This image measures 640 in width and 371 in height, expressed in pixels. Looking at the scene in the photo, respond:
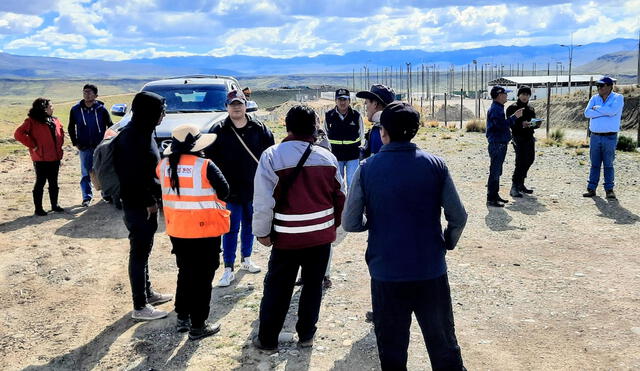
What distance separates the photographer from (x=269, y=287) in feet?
13.7

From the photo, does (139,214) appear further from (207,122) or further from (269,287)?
(207,122)

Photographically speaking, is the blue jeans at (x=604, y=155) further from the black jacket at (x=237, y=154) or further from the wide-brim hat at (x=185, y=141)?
the wide-brim hat at (x=185, y=141)

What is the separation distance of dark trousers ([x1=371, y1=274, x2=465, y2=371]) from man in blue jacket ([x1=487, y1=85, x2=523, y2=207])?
A: 236 inches

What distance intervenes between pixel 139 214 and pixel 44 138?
4915 mm

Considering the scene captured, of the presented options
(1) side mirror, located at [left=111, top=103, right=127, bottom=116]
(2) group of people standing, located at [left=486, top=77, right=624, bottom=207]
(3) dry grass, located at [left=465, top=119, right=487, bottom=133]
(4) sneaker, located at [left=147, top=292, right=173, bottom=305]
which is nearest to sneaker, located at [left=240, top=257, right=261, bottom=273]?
(4) sneaker, located at [left=147, top=292, right=173, bottom=305]

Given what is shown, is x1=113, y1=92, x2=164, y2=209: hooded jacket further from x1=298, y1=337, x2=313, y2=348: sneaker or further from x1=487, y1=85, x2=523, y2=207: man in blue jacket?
x1=487, y1=85, x2=523, y2=207: man in blue jacket

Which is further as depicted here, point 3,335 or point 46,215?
point 46,215

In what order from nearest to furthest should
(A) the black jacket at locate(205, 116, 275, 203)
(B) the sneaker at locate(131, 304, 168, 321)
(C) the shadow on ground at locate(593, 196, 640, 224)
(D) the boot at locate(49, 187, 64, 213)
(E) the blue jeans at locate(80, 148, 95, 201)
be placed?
(B) the sneaker at locate(131, 304, 168, 321), (A) the black jacket at locate(205, 116, 275, 203), (C) the shadow on ground at locate(593, 196, 640, 224), (D) the boot at locate(49, 187, 64, 213), (E) the blue jeans at locate(80, 148, 95, 201)

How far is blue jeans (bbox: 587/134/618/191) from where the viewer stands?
8.88m

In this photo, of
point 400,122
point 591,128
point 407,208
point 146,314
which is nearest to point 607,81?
point 591,128

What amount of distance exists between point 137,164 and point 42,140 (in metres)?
5.04

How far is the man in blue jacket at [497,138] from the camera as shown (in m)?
8.66

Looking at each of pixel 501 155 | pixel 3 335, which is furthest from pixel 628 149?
pixel 3 335

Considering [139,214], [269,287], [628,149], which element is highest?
[139,214]
